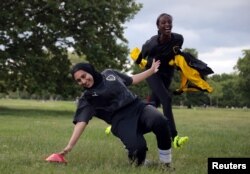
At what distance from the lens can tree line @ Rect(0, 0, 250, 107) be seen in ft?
90.5

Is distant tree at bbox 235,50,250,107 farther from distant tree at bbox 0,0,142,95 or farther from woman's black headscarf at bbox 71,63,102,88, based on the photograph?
woman's black headscarf at bbox 71,63,102,88

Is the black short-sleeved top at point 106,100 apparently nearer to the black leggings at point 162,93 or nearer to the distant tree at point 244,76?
the black leggings at point 162,93

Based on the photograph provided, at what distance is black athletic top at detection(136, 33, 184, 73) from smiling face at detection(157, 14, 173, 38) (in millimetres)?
225

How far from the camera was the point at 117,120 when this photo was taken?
6047 millimetres

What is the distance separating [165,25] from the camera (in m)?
7.30

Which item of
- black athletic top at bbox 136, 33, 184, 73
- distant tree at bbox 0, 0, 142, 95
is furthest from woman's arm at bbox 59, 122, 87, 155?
distant tree at bbox 0, 0, 142, 95

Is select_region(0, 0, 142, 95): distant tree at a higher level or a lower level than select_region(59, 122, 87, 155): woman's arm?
higher

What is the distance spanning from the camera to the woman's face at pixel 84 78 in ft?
18.9

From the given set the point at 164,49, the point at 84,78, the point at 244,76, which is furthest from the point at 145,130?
the point at 244,76

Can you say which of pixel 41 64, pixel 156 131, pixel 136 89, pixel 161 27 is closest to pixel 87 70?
pixel 156 131

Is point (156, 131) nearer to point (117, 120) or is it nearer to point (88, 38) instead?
point (117, 120)

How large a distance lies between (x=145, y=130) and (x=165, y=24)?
2.02m

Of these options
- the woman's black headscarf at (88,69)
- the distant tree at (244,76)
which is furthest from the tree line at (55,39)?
the distant tree at (244,76)

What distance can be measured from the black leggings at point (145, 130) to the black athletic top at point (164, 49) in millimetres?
1694
